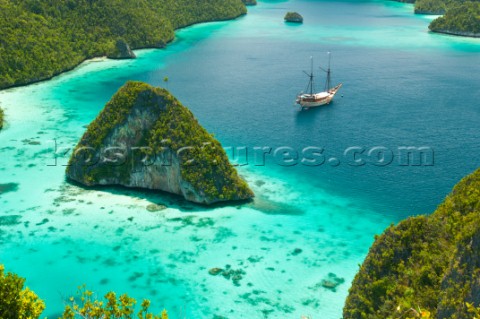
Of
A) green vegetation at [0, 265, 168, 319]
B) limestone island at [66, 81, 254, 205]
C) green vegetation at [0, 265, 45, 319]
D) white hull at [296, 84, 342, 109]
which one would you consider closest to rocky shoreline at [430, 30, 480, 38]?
white hull at [296, 84, 342, 109]

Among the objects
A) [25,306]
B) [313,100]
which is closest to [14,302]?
[25,306]

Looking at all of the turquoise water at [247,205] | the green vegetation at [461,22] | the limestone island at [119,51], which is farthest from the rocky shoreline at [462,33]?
the limestone island at [119,51]

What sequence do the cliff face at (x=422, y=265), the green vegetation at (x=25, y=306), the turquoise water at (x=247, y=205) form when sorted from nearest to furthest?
the green vegetation at (x=25, y=306) → the cliff face at (x=422, y=265) → the turquoise water at (x=247, y=205)

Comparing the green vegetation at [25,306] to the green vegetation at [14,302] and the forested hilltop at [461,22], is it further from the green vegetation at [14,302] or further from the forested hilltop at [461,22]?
the forested hilltop at [461,22]

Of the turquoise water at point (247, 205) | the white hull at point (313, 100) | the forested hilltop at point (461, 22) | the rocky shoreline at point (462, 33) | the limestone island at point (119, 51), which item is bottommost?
the turquoise water at point (247, 205)

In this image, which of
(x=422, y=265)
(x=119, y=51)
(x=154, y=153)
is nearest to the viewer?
(x=422, y=265)

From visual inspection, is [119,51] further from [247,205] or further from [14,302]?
[14,302]

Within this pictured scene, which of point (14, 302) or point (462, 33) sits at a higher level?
point (462, 33)
